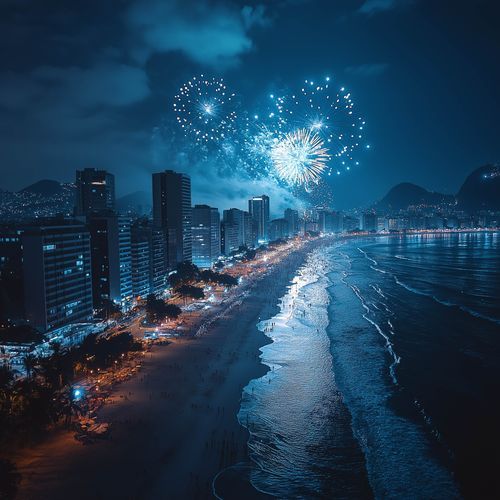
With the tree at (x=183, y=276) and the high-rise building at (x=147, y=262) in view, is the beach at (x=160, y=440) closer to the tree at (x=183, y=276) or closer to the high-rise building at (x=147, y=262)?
the high-rise building at (x=147, y=262)

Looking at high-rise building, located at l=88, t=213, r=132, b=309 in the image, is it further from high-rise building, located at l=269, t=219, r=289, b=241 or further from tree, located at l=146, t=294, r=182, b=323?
high-rise building, located at l=269, t=219, r=289, b=241

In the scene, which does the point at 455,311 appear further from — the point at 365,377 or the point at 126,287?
the point at 126,287

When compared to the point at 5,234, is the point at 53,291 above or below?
below

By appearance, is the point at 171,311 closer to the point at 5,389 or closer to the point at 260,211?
the point at 5,389

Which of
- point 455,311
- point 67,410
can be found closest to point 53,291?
point 67,410

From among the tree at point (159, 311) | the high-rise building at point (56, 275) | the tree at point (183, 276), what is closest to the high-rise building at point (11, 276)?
the high-rise building at point (56, 275)

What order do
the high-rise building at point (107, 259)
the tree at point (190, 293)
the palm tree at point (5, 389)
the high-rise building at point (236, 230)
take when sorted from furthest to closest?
the high-rise building at point (236, 230) → the tree at point (190, 293) → the high-rise building at point (107, 259) → the palm tree at point (5, 389)
